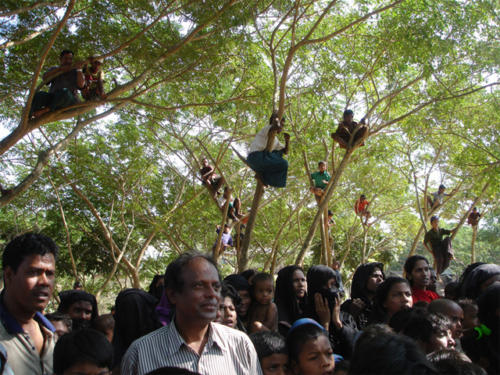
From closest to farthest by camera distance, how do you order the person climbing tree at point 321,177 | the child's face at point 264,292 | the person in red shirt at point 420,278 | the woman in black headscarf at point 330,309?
1. the woman in black headscarf at point 330,309
2. the child's face at point 264,292
3. the person in red shirt at point 420,278
4. the person climbing tree at point 321,177

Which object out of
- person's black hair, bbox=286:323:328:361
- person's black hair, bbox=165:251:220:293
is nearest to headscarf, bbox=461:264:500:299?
person's black hair, bbox=286:323:328:361

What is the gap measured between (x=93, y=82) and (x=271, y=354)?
4.90 m

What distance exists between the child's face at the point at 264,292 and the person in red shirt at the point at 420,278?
4.89ft

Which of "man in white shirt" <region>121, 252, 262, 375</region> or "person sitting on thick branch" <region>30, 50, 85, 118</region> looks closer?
"man in white shirt" <region>121, 252, 262, 375</region>

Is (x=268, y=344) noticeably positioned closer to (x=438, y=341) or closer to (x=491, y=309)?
(x=438, y=341)

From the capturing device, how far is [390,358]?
1588 mm

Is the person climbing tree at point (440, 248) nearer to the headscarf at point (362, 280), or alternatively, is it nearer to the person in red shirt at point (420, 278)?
the person in red shirt at point (420, 278)

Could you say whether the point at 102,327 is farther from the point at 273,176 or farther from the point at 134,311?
the point at 273,176

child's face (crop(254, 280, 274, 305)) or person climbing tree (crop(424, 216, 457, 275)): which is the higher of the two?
person climbing tree (crop(424, 216, 457, 275))

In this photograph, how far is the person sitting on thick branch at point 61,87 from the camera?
563 cm

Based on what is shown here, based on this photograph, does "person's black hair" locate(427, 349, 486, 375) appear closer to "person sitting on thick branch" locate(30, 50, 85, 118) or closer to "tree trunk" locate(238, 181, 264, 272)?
"tree trunk" locate(238, 181, 264, 272)

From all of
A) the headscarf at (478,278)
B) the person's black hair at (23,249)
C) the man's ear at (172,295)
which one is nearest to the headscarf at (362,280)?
the headscarf at (478,278)

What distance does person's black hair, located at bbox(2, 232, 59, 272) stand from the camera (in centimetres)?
235

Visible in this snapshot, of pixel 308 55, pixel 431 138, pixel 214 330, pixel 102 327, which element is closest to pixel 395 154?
pixel 431 138
